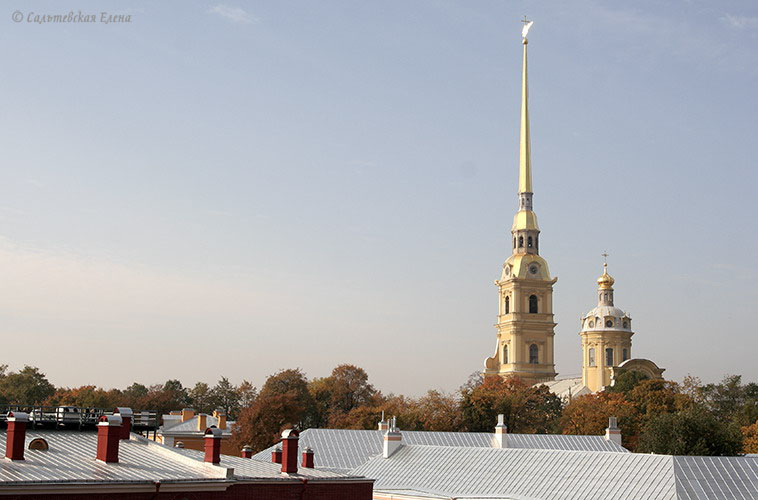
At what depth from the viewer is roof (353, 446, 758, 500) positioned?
3712 centimetres

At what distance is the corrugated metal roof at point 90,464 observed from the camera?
2552cm

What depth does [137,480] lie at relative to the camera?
26203 mm

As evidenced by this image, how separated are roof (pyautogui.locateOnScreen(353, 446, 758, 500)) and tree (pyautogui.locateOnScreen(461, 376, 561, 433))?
44.8m

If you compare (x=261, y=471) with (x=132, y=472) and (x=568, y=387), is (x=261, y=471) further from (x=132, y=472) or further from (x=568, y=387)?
(x=568, y=387)

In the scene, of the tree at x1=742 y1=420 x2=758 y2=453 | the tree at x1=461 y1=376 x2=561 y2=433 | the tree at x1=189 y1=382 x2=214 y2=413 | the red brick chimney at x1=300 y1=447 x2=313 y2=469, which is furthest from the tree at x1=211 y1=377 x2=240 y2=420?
the red brick chimney at x1=300 y1=447 x2=313 y2=469

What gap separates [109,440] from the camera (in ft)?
93.9

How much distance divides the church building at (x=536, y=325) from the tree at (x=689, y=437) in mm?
66496

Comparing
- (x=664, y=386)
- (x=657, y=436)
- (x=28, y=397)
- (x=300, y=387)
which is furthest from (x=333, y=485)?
(x=28, y=397)

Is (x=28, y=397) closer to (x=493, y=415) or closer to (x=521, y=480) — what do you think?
(x=493, y=415)

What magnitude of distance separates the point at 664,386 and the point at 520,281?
39816 mm

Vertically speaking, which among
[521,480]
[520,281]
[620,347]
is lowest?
[521,480]

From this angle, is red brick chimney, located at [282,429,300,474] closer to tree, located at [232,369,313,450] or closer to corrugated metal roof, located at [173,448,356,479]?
corrugated metal roof, located at [173,448,356,479]

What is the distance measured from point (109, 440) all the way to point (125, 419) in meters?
3.35

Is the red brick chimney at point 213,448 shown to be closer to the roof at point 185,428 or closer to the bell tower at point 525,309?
the roof at point 185,428
